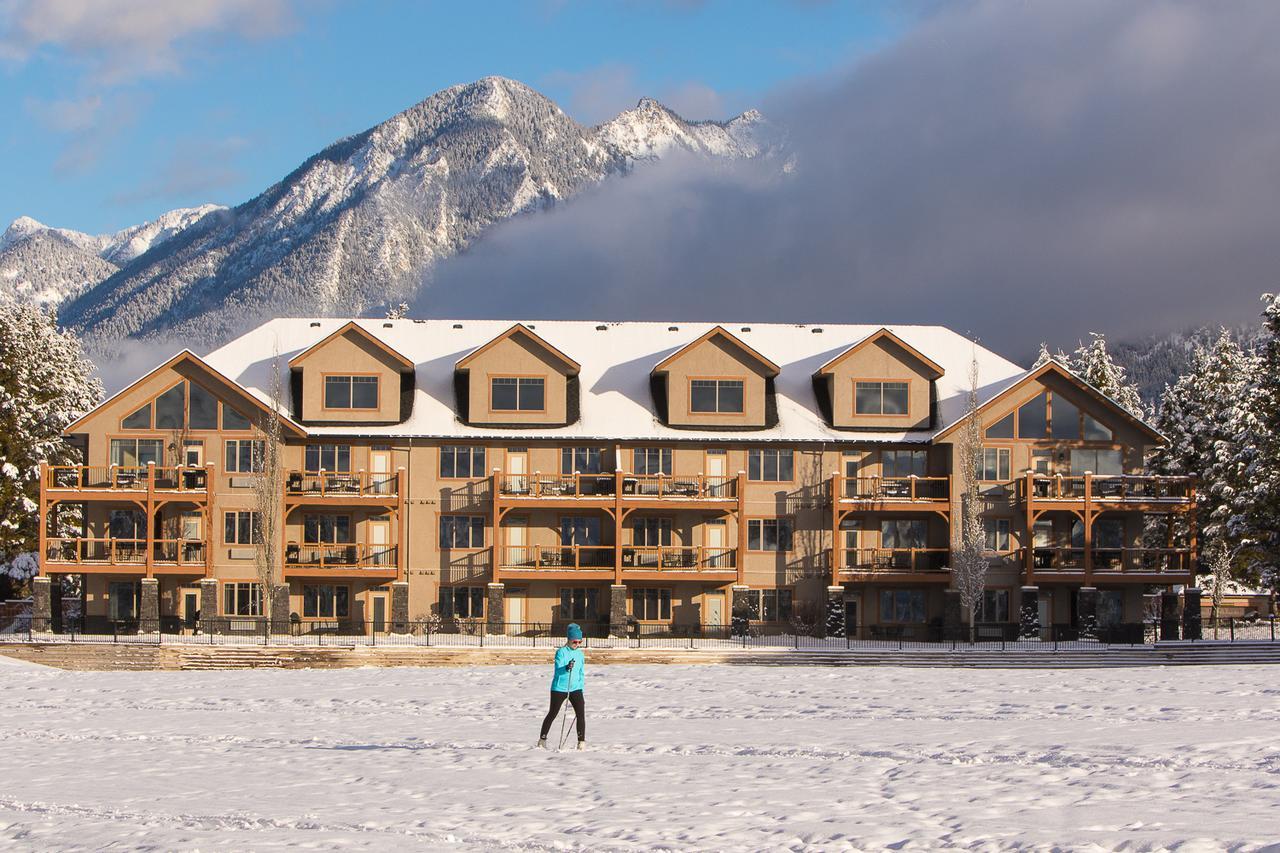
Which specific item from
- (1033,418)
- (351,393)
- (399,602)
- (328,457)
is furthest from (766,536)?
(328,457)

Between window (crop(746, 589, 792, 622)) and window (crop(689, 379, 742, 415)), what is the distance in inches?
273

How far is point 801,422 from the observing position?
186 feet

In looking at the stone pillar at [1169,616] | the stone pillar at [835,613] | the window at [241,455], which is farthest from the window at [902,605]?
the window at [241,455]

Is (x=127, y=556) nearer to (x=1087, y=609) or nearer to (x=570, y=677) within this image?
(x=570, y=677)

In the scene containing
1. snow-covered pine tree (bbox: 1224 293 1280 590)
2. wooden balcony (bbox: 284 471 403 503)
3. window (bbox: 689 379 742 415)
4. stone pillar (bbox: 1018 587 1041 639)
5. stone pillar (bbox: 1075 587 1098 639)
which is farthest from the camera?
snow-covered pine tree (bbox: 1224 293 1280 590)

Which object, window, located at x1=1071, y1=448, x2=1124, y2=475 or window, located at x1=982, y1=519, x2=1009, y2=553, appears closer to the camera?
window, located at x1=982, y1=519, x2=1009, y2=553

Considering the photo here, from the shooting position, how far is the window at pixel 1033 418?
55.6 m

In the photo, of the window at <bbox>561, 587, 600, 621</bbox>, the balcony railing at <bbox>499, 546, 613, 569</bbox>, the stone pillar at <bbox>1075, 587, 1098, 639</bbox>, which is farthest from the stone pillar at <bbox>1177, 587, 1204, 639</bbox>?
the window at <bbox>561, 587, 600, 621</bbox>

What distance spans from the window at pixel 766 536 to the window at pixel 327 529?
15.1m

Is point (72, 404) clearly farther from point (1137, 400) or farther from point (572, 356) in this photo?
point (1137, 400)

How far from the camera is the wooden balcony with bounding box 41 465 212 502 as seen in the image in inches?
2068

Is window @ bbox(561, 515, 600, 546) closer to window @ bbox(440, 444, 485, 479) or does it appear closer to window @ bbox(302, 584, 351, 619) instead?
window @ bbox(440, 444, 485, 479)

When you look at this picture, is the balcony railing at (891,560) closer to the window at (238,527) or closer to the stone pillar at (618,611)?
the stone pillar at (618,611)

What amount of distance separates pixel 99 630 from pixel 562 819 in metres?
38.4
